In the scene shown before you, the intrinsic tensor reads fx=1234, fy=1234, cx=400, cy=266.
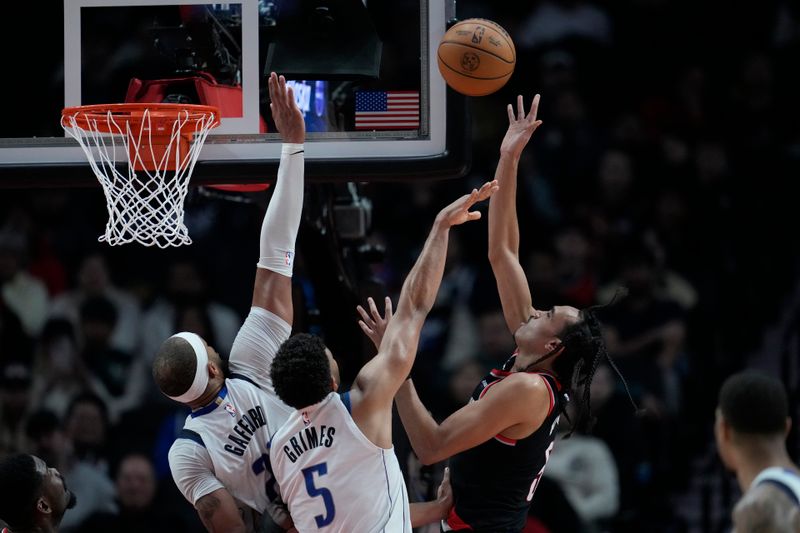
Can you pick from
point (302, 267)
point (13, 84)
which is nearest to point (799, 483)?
point (302, 267)

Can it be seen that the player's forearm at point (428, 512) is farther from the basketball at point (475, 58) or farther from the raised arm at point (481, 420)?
the basketball at point (475, 58)

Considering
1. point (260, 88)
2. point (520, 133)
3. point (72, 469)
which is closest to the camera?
point (520, 133)

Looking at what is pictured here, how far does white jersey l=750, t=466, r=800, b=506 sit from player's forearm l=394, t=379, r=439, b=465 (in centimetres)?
131

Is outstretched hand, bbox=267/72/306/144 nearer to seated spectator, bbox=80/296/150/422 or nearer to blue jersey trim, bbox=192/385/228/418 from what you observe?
blue jersey trim, bbox=192/385/228/418

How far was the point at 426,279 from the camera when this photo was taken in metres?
4.43

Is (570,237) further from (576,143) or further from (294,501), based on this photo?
(294,501)

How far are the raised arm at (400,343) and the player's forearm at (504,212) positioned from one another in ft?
1.49

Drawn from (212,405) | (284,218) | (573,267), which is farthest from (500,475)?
(573,267)

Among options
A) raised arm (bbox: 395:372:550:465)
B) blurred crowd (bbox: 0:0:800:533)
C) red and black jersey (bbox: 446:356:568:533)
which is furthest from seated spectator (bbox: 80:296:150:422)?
raised arm (bbox: 395:372:550:465)

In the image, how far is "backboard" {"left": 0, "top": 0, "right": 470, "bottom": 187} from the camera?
4961 mm

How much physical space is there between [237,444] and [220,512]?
250mm

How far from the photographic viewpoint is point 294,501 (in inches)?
167

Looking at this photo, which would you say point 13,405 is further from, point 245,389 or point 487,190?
point 487,190

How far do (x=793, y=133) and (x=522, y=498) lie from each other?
227 inches
